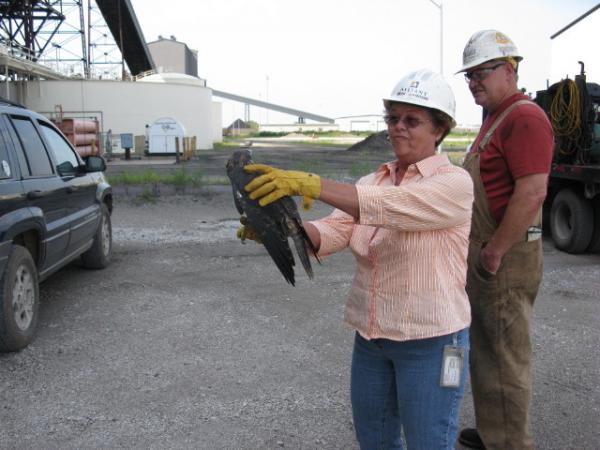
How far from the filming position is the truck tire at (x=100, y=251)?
7.00 meters

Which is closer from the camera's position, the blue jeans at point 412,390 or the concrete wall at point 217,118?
the blue jeans at point 412,390

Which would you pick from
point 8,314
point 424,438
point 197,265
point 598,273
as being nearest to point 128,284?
point 197,265

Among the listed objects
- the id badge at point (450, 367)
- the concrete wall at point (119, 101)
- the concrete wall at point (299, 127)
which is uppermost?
the concrete wall at point (299, 127)

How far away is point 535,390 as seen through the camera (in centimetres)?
396

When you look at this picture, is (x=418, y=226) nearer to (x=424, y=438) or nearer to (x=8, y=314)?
(x=424, y=438)

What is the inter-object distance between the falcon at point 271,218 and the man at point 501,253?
1.20 meters

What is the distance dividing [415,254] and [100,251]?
18.8ft

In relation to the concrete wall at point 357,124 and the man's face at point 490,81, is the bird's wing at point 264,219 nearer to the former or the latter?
the man's face at point 490,81

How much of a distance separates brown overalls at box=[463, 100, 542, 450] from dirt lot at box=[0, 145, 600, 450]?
1.56ft

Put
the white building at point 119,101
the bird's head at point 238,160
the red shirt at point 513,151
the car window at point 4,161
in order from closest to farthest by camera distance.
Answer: the bird's head at point 238,160, the red shirt at point 513,151, the car window at point 4,161, the white building at point 119,101

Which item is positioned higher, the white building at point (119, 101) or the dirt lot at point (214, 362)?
the white building at point (119, 101)

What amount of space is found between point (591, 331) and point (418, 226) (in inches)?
155

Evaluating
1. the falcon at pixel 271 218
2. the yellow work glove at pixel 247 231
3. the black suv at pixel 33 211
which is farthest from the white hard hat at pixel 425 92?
the black suv at pixel 33 211

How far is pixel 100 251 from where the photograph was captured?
7.05 meters
